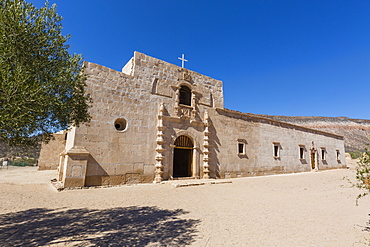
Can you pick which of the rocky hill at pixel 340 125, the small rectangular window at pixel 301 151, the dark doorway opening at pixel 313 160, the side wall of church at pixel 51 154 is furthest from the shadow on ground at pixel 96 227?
the rocky hill at pixel 340 125

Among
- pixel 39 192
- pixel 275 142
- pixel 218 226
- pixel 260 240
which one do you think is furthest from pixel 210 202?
pixel 275 142

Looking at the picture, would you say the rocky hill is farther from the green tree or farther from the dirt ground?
the green tree

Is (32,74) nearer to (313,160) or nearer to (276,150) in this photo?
(276,150)

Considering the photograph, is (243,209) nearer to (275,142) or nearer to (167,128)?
(167,128)

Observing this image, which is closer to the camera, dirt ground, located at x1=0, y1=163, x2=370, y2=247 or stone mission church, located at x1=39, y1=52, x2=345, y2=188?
dirt ground, located at x1=0, y1=163, x2=370, y2=247

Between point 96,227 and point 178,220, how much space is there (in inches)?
73.8

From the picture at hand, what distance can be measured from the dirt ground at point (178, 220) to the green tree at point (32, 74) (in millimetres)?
2084

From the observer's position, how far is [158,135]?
10.8 meters

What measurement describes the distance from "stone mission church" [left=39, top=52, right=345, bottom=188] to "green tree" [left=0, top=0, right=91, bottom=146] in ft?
11.9

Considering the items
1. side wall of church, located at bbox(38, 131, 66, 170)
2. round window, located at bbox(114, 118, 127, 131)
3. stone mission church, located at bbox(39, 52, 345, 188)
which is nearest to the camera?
stone mission church, located at bbox(39, 52, 345, 188)

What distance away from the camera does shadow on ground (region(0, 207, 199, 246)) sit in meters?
3.57

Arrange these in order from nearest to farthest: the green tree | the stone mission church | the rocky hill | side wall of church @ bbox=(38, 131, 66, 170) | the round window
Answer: the green tree → the stone mission church → the round window → side wall of church @ bbox=(38, 131, 66, 170) → the rocky hill

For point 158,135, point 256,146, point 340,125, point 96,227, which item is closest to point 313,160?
point 256,146

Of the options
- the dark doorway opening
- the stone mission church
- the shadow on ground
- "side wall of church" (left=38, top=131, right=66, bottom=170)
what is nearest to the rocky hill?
the dark doorway opening
